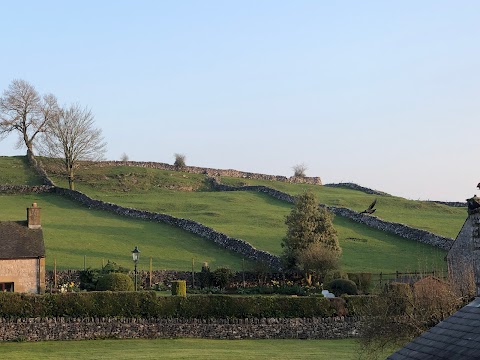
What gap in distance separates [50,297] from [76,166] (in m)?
64.6

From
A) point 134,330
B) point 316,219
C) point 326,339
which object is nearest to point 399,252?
point 316,219

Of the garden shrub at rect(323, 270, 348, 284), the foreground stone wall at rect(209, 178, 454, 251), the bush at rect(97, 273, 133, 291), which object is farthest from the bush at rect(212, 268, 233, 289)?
the foreground stone wall at rect(209, 178, 454, 251)

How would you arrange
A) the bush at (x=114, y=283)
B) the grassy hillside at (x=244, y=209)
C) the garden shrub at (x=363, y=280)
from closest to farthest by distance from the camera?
the bush at (x=114, y=283), the garden shrub at (x=363, y=280), the grassy hillside at (x=244, y=209)

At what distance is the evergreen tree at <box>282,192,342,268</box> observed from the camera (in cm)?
5922

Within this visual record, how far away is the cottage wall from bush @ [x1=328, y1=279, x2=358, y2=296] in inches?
682

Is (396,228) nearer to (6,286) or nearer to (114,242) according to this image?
(114,242)

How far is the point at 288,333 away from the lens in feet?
137

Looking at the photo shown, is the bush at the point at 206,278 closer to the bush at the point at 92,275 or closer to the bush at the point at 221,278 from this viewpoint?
the bush at the point at 221,278

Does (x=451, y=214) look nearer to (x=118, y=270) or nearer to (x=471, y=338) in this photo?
(x=118, y=270)

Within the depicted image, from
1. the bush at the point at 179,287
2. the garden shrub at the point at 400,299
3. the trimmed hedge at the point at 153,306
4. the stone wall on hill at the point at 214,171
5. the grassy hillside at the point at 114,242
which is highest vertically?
the stone wall on hill at the point at 214,171

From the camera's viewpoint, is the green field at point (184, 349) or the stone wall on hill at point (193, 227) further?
the stone wall on hill at point (193, 227)

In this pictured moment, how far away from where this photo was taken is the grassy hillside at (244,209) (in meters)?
64.1

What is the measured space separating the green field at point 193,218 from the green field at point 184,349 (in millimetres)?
18592

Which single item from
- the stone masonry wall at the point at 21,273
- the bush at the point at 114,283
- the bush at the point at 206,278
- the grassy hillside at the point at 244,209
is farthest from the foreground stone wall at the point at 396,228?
the stone masonry wall at the point at 21,273
